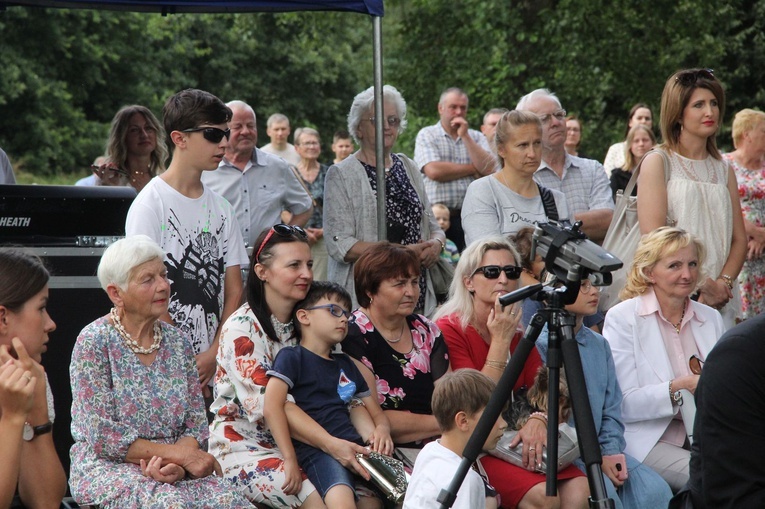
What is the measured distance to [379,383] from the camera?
459cm

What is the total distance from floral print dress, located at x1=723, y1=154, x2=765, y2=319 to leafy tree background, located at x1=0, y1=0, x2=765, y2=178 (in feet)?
23.3

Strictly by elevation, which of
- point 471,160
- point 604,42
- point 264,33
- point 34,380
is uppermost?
Answer: point 264,33

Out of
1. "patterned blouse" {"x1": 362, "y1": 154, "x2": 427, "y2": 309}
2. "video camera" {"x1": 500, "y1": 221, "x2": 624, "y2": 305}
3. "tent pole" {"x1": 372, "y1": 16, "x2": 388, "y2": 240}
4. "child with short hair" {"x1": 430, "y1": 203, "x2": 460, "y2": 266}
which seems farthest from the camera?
"child with short hair" {"x1": 430, "y1": 203, "x2": 460, "y2": 266}

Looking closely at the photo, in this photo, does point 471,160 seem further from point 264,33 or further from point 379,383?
point 264,33

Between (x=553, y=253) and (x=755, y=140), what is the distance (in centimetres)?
476

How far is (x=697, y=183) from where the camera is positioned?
5.55 meters

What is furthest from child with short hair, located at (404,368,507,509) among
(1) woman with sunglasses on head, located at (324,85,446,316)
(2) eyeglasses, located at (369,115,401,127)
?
(2) eyeglasses, located at (369,115,401,127)

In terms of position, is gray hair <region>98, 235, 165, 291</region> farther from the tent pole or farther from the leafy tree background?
the leafy tree background

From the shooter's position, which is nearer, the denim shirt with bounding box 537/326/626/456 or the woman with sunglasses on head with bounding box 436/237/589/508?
→ the woman with sunglasses on head with bounding box 436/237/589/508

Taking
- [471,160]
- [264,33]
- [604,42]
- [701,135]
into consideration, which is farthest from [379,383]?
[264,33]

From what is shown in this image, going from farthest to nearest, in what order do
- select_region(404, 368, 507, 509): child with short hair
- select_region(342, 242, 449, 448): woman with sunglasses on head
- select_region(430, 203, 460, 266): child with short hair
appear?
1. select_region(430, 203, 460, 266): child with short hair
2. select_region(342, 242, 449, 448): woman with sunglasses on head
3. select_region(404, 368, 507, 509): child with short hair

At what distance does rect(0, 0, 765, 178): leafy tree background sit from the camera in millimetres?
14961

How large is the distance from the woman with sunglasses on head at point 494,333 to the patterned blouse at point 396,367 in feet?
0.42

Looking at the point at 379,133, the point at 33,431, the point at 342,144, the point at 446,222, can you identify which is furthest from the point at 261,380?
the point at 342,144
